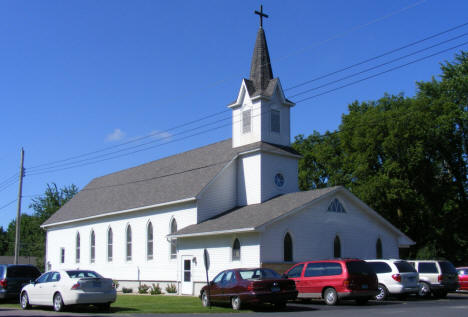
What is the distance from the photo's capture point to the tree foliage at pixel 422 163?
4928 cm

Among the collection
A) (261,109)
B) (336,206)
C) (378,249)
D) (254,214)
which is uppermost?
(261,109)

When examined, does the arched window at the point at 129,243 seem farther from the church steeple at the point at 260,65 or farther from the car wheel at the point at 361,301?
the car wheel at the point at 361,301

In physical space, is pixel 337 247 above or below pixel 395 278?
above

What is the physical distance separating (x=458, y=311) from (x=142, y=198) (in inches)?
1018

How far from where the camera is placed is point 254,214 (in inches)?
1211

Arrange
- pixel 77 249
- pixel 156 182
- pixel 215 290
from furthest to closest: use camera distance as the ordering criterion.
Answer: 1. pixel 77 249
2. pixel 156 182
3. pixel 215 290

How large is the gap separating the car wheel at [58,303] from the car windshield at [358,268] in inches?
445

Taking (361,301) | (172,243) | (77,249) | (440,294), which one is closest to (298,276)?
(361,301)

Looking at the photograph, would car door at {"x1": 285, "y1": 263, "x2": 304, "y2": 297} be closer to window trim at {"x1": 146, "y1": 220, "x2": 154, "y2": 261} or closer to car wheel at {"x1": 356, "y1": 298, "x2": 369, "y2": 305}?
car wheel at {"x1": 356, "y1": 298, "x2": 369, "y2": 305}

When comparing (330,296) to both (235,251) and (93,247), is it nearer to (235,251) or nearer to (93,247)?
(235,251)

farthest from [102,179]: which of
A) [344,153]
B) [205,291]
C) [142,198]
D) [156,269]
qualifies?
[205,291]

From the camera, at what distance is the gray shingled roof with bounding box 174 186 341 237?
29.2 m

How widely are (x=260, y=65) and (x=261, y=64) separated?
0.11m

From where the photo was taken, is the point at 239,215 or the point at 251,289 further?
the point at 239,215
